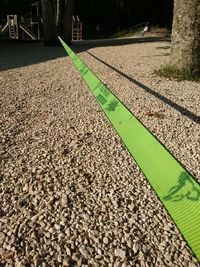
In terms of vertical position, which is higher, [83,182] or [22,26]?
[22,26]

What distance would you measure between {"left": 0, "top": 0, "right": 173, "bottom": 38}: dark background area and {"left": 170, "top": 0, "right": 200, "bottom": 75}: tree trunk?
81.8ft

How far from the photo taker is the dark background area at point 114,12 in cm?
2970

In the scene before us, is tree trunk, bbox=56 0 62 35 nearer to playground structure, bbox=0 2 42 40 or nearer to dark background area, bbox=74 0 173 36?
playground structure, bbox=0 2 42 40

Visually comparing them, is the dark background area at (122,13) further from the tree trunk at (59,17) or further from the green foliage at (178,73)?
the green foliage at (178,73)

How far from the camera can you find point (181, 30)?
6.92 m

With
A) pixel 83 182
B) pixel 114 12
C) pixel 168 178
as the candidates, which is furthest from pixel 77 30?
pixel 168 178

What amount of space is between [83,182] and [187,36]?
5.14 m

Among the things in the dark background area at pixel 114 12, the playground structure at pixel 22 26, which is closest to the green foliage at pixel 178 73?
the playground structure at pixel 22 26

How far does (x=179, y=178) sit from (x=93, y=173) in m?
1.28

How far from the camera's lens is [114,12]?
32.4 metres

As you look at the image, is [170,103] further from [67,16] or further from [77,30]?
[77,30]

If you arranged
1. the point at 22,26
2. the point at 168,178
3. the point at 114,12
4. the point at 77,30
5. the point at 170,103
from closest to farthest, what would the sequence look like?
the point at 168,178, the point at 170,103, the point at 22,26, the point at 77,30, the point at 114,12

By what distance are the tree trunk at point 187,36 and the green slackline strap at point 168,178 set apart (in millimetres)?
4295

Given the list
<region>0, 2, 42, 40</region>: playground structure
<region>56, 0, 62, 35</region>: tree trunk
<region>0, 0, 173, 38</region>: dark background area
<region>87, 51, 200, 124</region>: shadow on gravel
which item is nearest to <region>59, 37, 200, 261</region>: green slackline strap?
<region>87, 51, 200, 124</region>: shadow on gravel
